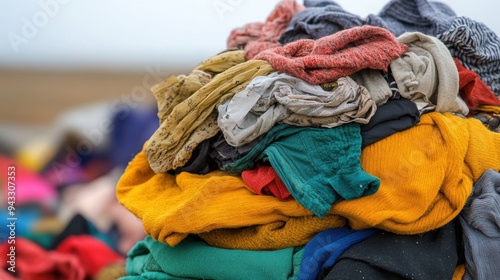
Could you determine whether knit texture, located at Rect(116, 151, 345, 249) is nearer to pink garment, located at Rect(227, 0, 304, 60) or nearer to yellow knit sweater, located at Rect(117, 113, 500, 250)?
yellow knit sweater, located at Rect(117, 113, 500, 250)

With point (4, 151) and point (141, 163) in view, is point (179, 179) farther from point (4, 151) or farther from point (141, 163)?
point (4, 151)

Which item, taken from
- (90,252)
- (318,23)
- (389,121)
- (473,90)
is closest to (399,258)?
(389,121)

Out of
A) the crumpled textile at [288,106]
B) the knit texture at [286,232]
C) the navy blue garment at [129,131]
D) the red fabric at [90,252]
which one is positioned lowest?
the red fabric at [90,252]

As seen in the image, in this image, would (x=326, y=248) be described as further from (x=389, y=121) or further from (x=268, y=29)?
(x=268, y=29)

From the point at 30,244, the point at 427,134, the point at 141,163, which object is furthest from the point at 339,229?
the point at 30,244

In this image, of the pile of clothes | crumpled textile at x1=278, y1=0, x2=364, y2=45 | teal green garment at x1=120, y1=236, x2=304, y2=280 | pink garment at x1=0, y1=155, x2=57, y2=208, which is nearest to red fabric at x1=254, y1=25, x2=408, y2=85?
the pile of clothes

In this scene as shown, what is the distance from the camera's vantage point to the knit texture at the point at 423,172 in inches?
25.0

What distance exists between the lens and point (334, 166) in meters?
0.65

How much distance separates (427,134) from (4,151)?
46.9 inches

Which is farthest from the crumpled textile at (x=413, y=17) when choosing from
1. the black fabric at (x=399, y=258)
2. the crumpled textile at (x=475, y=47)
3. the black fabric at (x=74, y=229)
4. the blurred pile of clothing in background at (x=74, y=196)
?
the black fabric at (x=74, y=229)

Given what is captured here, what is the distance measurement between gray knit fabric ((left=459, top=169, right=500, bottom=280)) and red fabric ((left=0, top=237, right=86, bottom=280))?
2.25ft

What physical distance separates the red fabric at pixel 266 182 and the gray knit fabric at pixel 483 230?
0.72 feet

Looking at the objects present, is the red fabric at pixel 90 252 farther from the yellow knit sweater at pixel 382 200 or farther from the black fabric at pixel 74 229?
the yellow knit sweater at pixel 382 200

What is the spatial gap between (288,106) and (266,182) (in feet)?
0.32
